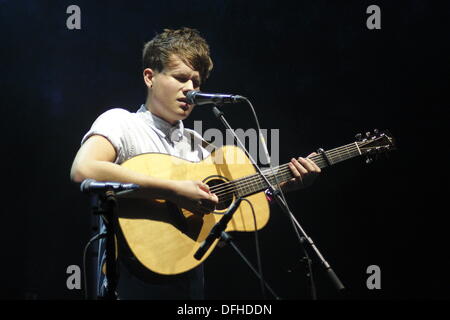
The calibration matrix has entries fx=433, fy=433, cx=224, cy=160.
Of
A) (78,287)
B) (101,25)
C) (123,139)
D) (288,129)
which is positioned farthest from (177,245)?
(101,25)

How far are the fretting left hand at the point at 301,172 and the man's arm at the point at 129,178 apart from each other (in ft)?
2.08

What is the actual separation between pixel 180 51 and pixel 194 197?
992 mm

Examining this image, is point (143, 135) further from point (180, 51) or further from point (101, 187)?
point (101, 187)

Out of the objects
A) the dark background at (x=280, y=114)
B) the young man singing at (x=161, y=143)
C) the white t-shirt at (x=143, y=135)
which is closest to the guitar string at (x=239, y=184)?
the young man singing at (x=161, y=143)

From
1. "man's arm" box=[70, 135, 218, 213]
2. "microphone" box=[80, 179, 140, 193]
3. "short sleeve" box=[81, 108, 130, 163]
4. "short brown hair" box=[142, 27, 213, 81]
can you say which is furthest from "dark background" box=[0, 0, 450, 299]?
"microphone" box=[80, 179, 140, 193]

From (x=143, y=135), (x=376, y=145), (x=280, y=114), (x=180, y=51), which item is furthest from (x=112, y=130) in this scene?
(x=280, y=114)

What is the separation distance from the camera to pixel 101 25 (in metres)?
3.84

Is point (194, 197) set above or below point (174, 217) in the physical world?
above

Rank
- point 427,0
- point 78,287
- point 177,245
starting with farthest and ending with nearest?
point 427,0
point 78,287
point 177,245

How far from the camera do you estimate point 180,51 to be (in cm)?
271

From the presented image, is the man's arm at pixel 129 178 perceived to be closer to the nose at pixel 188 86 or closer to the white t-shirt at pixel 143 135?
the white t-shirt at pixel 143 135

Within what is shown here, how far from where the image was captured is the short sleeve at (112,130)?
90.2 inches

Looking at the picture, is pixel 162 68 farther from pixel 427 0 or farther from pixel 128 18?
pixel 427 0

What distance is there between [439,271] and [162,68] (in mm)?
2828
